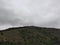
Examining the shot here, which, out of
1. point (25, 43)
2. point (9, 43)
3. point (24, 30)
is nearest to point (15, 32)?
point (24, 30)

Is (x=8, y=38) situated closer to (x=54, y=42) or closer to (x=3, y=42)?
(x=3, y=42)

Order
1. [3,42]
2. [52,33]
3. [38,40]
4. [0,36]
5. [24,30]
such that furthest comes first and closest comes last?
[52,33] < [24,30] < [38,40] < [0,36] < [3,42]

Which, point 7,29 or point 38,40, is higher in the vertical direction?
point 7,29

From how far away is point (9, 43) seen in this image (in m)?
31.2

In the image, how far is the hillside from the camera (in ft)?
111

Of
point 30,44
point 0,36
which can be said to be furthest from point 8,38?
point 30,44

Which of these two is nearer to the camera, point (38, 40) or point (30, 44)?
point (30, 44)

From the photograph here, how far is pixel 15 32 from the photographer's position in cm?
3847

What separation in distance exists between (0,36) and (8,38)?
1.60m

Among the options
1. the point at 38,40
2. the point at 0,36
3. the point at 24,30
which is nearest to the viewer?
the point at 0,36

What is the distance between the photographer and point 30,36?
37719mm

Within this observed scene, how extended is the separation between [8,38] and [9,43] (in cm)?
271

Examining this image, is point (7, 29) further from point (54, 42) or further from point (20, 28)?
point (54, 42)

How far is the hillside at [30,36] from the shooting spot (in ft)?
111
